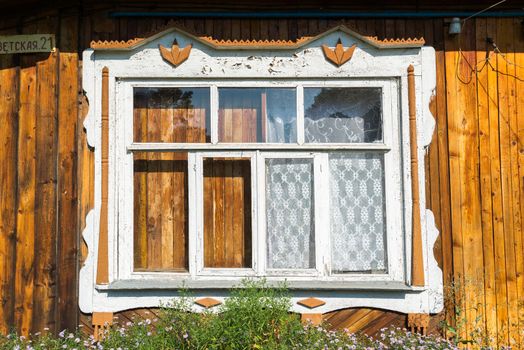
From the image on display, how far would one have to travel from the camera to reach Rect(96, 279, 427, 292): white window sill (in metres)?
4.09

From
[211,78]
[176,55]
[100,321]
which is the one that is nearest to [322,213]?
[211,78]

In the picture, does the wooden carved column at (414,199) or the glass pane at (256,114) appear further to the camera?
the glass pane at (256,114)

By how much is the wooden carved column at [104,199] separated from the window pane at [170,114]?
0.22m

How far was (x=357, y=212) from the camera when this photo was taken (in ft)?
14.0

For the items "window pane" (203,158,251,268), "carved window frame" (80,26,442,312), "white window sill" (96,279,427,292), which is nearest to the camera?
"white window sill" (96,279,427,292)

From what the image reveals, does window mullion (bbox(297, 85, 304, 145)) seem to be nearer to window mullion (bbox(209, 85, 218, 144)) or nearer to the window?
the window

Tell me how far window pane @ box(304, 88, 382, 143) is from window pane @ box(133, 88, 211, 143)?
0.84 meters

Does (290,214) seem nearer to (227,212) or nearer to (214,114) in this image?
(227,212)

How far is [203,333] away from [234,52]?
7.06 ft

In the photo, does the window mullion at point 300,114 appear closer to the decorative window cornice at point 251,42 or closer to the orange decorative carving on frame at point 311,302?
A: the decorative window cornice at point 251,42

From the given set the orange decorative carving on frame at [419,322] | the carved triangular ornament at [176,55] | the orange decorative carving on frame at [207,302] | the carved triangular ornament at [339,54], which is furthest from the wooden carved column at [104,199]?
the orange decorative carving on frame at [419,322]

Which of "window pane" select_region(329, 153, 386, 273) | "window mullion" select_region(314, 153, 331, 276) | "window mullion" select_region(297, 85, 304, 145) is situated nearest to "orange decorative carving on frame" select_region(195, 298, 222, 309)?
"window mullion" select_region(314, 153, 331, 276)

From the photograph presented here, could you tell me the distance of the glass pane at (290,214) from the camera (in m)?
4.24

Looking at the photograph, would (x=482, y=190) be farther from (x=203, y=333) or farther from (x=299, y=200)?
(x=203, y=333)
